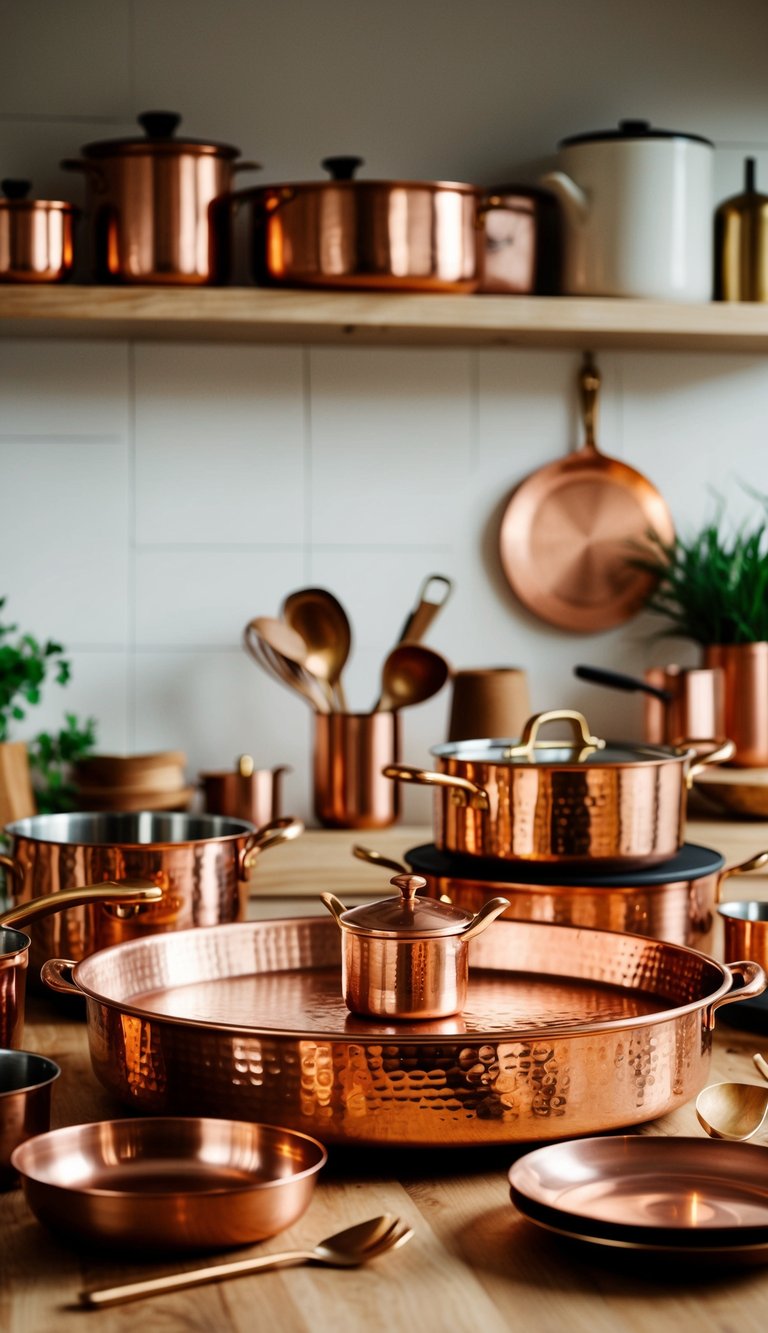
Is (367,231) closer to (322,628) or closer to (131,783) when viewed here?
(322,628)

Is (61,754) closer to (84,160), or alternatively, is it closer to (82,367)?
(82,367)

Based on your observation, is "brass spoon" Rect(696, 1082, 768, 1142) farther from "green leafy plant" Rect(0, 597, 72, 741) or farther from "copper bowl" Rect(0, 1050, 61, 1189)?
"green leafy plant" Rect(0, 597, 72, 741)

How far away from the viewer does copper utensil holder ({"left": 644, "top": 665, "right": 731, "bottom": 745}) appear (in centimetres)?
219

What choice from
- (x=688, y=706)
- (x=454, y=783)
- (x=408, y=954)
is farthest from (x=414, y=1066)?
(x=688, y=706)

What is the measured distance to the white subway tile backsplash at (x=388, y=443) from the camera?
2.31 meters

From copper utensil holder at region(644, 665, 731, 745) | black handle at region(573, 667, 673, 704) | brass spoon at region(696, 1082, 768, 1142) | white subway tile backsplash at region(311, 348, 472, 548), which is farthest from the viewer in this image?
white subway tile backsplash at region(311, 348, 472, 548)

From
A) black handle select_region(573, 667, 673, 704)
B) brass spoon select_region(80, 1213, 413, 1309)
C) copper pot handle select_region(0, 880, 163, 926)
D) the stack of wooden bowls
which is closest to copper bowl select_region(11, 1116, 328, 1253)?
brass spoon select_region(80, 1213, 413, 1309)

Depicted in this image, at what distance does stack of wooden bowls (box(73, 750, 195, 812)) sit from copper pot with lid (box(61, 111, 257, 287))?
2.14 feet

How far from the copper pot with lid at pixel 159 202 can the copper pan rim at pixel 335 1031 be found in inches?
43.1

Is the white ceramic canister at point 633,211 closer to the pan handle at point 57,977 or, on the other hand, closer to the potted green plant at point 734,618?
the potted green plant at point 734,618

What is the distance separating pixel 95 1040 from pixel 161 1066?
3.2 inches

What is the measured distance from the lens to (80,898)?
41.1 inches

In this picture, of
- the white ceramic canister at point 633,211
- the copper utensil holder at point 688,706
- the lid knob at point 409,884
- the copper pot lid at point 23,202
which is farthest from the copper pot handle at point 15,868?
the white ceramic canister at point 633,211

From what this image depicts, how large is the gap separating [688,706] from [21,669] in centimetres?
94
